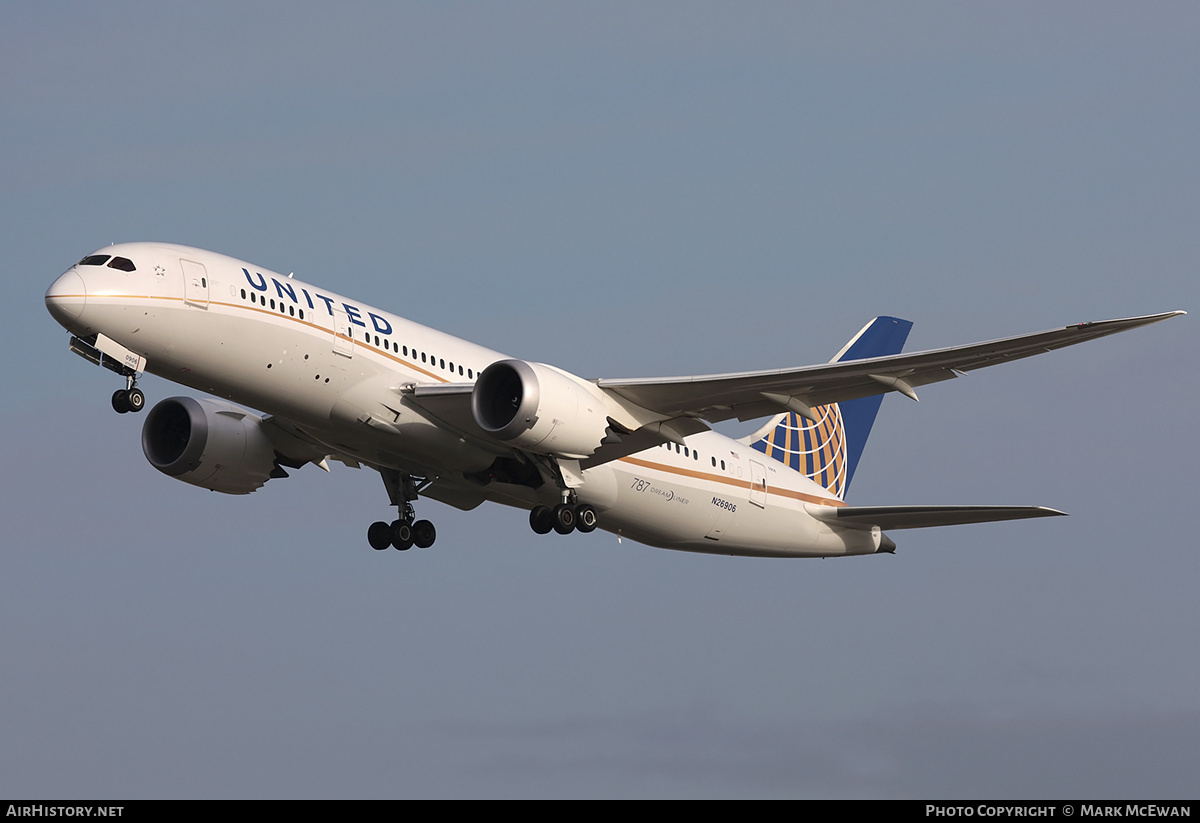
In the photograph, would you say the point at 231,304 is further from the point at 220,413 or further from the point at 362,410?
the point at 220,413

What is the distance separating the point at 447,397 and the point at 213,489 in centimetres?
791

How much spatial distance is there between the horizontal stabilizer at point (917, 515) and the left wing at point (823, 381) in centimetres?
458

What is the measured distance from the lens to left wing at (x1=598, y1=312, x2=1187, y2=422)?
92.0 feet

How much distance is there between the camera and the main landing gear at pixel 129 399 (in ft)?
95.3

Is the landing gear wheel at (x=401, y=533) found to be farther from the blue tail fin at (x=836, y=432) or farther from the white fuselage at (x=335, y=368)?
the blue tail fin at (x=836, y=432)

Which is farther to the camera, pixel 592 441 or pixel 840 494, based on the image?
pixel 840 494

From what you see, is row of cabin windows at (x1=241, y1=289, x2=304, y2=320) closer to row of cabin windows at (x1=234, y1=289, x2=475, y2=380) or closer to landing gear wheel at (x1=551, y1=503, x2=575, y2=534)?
row of cabin windows at (x1=234, y1=289, x2=475, y2=380)

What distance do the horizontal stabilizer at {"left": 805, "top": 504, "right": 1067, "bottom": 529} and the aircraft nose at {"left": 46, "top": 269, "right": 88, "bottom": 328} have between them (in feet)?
59.4

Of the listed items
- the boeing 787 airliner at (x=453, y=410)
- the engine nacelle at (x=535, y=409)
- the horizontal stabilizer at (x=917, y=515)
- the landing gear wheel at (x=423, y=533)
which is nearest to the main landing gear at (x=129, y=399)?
the boeing 787 airliner at (x=453, y=410)

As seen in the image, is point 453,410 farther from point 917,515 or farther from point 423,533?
point 917,515

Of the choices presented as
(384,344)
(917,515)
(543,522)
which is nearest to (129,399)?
(384,344)

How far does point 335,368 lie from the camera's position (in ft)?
101

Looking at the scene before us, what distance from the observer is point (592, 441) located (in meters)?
32.2
